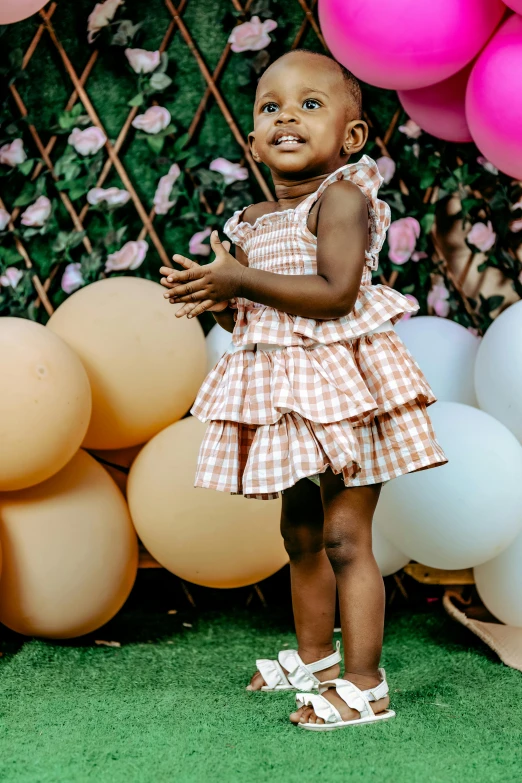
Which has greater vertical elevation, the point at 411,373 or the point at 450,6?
the point at 450,6

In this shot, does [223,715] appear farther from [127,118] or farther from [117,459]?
[127,118]

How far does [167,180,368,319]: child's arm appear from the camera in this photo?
3.85 ft

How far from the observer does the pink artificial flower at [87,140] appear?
203 centimetres

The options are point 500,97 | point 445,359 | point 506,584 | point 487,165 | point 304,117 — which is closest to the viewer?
point 304,117

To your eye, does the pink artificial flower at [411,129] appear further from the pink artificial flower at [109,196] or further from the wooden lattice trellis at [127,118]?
the pink artificial flower at [109,196]

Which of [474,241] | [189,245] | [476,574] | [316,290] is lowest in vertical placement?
[476,574]

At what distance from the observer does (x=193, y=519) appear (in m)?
1.62

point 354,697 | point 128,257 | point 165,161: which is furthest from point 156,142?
point 354,697

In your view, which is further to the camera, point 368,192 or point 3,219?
point 3,219

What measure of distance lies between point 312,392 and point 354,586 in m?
0.27

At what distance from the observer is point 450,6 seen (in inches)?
59.8

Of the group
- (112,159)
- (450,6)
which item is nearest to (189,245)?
(112,159)

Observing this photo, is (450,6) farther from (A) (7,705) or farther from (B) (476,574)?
(A) (7,705)

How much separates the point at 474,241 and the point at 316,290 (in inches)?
37.3
